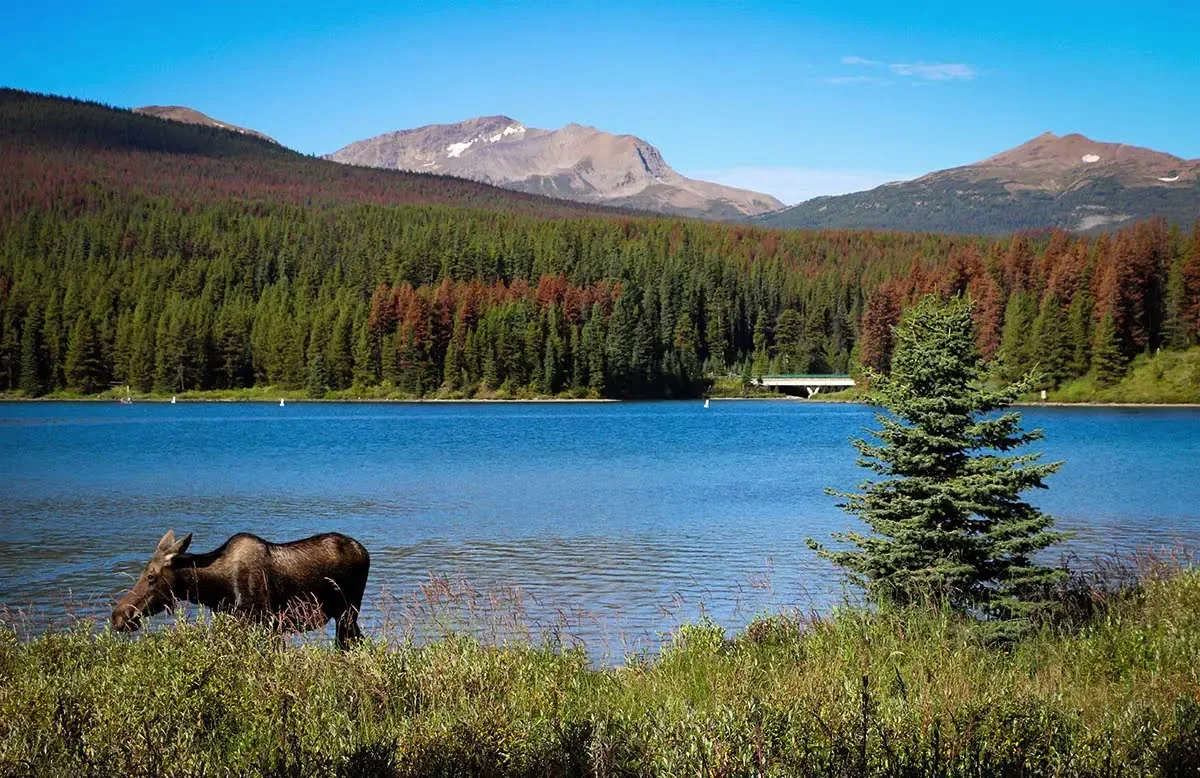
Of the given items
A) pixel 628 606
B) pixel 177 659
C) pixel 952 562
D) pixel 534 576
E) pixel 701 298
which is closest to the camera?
pixel 177 659

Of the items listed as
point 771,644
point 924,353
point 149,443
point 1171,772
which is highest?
point 924,353

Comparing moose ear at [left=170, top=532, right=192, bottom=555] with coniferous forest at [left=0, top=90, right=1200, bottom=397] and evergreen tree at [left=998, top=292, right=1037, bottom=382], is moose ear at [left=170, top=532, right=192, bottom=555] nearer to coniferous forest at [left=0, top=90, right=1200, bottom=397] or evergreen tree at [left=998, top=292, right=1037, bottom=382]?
evergreen tree at [left=998, top=292, right=1037, bottom=382]

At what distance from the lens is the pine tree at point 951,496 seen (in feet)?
46.8

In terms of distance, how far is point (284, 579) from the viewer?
11.6 meters

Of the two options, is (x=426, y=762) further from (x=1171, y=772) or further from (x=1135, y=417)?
(x=1135, y=417)

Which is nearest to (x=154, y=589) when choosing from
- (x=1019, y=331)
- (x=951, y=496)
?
(x=951, y=496)

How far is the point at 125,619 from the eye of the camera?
11383 millimetres

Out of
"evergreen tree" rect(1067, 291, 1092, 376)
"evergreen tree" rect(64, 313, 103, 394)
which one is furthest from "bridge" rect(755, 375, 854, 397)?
"evergreen tree" rect(64, 313, 103, 394)

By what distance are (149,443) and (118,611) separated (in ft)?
195

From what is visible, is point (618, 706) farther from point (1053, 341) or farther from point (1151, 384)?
point (1151, 384)

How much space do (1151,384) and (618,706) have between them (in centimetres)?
11884

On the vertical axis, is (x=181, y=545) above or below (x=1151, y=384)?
above

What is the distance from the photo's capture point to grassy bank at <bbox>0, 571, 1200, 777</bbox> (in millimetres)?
6770

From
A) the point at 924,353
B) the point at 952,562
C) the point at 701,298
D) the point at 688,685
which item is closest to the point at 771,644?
the point at 688,685
